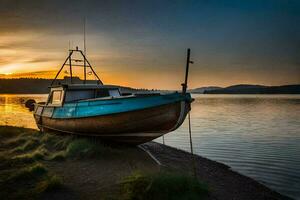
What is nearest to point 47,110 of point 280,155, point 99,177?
point 99,177

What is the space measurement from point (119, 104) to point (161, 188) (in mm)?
5486

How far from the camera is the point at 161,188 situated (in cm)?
680

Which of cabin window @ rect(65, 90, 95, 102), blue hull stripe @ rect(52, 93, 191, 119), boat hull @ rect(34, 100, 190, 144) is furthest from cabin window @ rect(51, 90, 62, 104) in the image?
boat hull @ rect(34, 100, 190, 144)

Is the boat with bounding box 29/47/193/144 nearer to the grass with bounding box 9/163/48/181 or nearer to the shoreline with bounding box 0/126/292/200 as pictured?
the shoreline with bounding box 0/126/292/200

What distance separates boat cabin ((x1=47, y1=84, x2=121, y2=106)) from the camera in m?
15.0

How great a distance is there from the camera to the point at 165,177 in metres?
7.22

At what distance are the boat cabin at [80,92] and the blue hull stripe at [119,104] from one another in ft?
5.20

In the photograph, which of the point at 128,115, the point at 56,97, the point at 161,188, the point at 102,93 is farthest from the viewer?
the point at 56,97

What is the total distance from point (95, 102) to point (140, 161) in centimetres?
341

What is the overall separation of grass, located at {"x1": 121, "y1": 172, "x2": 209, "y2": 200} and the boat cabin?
822 centimetres

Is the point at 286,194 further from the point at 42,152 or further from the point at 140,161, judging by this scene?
the point at 42,152

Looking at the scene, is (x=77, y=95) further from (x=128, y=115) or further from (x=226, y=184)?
(x=226, y=184)

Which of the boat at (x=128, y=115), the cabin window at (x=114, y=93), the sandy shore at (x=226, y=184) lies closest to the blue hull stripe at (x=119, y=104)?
the boat at (x=128, y=115)

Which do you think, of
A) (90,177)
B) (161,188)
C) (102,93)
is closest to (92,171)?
(90,177)
